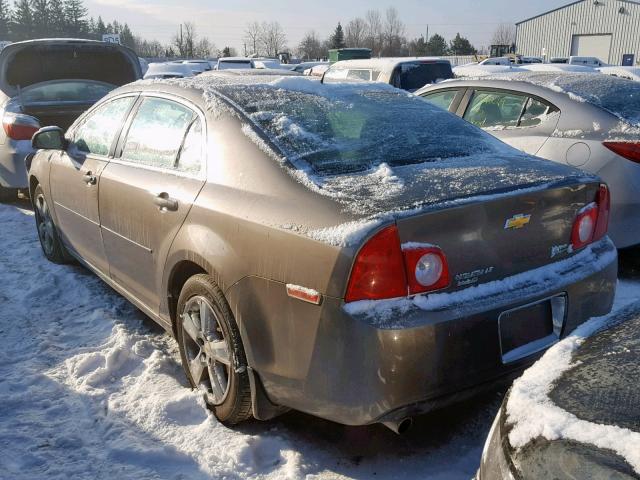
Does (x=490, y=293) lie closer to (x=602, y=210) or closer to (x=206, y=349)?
(x=602, y=210)

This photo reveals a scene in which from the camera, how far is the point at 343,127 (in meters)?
3.01

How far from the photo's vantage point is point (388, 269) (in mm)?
2143

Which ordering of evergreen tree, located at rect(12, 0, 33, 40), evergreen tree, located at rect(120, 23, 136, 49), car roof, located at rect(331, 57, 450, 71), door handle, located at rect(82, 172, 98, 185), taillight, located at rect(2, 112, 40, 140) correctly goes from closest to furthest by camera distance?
door handle, located at rect(82, 172, 98, 185) < taillight, located at rect(2, 112, 40, 140) < car roof, located at rect(331, 57, 450, 71) < evergreen tree, located at rect(12, 0, 33, 40) < evergreen tree, located at rect(120, 23, 136, 49)

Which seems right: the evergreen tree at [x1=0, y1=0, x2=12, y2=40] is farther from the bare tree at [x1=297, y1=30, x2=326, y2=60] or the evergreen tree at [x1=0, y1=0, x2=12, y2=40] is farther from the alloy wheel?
the alloy wheel

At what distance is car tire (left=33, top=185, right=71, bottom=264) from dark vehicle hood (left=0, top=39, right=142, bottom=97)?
2.63 meters

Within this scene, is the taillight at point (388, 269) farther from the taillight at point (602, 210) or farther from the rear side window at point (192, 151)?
the rear side window at point (192, 151)

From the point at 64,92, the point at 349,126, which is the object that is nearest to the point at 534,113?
the point at 349,126

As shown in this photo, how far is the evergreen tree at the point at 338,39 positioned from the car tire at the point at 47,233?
7442cm

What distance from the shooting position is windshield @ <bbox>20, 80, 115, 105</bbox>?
740 centimetres

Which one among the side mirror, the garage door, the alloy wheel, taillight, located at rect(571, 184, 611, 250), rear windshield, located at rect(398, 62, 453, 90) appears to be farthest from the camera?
the garage door

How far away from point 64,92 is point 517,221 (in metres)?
7.05

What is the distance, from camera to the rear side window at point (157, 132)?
3207 millimetres

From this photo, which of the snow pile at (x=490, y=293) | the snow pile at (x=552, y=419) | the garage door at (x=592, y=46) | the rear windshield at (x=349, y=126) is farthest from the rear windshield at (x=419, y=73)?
the garage door at (x=592, y=46)

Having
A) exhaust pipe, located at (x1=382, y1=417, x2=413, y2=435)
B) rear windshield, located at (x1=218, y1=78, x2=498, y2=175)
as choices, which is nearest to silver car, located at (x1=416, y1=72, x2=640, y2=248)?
rear windshield, located at (x1=218, y1=78, x2=498, y2=175)
